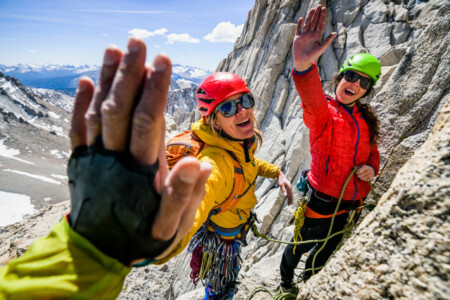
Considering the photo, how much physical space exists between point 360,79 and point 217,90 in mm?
2440

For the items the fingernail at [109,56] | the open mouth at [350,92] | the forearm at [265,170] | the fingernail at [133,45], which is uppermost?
the fingernail at [133,45]

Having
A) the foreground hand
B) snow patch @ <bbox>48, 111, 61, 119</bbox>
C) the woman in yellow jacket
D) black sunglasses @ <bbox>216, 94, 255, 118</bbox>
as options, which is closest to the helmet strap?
the woman in yellow jacket

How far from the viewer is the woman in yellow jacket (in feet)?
9.72

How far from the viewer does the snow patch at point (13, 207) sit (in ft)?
176

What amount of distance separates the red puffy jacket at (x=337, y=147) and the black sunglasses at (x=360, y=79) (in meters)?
0.45

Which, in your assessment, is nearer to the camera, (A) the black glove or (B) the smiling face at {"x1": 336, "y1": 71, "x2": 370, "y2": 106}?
(A) the black glove

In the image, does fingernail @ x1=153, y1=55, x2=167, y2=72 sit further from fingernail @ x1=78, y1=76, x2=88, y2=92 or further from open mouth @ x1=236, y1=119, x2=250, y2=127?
open mouth @ x1=236, y1=119, x2=250, y2=127

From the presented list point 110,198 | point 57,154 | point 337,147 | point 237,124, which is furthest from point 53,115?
point 110,198

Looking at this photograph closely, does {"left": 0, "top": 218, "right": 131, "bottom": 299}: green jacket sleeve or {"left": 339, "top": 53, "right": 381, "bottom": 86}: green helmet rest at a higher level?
{"left": 339, "top": 53, "right": 381, "bottom": 86}: green helmet

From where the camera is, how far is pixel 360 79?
144 inches

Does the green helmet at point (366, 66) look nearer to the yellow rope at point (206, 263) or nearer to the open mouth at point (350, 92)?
the open mouth at point (350, 92)

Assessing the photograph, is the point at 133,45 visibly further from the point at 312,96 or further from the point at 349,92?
the point at 349,92

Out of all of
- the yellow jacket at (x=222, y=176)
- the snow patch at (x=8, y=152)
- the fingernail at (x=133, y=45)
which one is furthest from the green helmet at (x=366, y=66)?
the snow patch at (x=8, y=152)

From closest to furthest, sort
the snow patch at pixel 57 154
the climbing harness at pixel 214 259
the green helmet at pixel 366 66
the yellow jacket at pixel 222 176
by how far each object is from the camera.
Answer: the yellow jacket at pixel 222 176
the green helmet at pixel 366 66
the climbing harness at pixel 214 259
the snow patch at pixel 57 154
